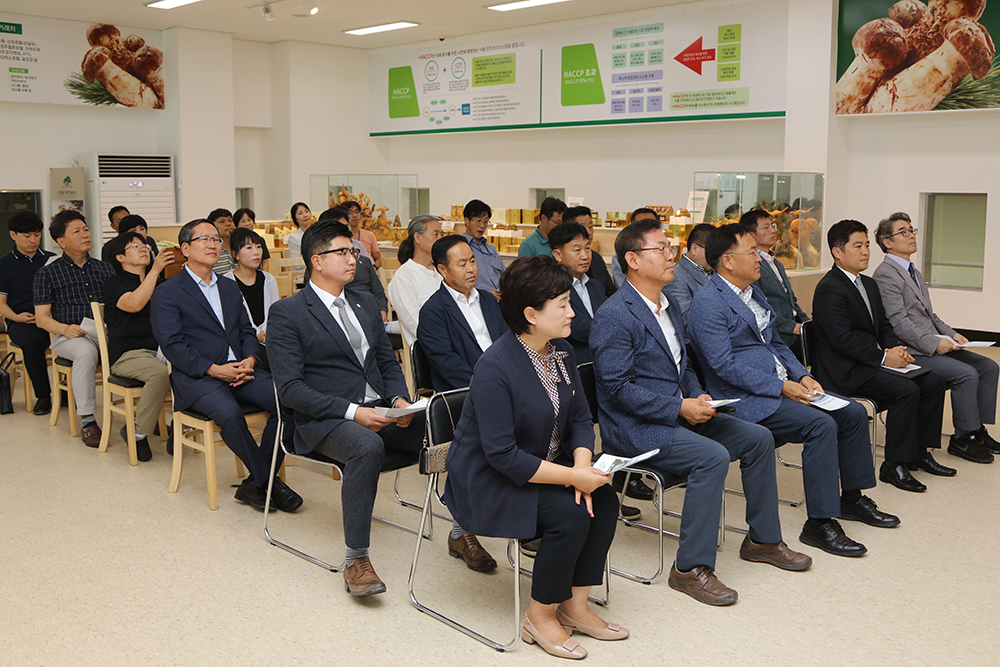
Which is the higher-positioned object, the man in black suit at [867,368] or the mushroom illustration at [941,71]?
the mushroom illustration at [941,71]

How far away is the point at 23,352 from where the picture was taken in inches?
223

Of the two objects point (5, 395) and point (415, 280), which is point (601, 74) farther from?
point (5, 395)

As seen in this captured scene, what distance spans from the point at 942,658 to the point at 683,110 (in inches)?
284

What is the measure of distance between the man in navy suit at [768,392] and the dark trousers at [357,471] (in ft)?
4.59

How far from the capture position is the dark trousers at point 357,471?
10.4 ft

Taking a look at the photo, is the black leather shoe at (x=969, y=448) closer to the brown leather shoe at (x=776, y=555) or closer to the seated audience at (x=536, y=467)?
the brown leather shoe at (x=776, y=555)

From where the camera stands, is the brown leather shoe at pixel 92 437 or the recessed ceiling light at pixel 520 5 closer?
→ the brown leather shoe at pixel 92 437

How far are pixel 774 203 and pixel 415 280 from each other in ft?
11.7

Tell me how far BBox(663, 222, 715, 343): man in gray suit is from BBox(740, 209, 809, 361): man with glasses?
29cm

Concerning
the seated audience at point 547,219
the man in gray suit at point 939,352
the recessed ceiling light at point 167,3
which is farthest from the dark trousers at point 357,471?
the recessed ceiling light at point 167,3

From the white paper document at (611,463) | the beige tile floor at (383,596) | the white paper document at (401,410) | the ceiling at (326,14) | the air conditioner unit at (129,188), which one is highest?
the ceiling at (326,14)

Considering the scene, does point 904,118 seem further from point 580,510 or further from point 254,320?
point 580,510

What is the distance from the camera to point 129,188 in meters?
10.3

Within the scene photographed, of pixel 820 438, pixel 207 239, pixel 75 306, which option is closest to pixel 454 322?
pixel 207 239
